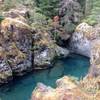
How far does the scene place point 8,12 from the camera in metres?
30.2

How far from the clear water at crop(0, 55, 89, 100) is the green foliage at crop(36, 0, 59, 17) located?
6285 millimetres

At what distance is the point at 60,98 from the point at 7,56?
1645 cm

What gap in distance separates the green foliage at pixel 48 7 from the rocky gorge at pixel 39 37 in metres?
0.82

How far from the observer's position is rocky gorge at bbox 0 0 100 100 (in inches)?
1062

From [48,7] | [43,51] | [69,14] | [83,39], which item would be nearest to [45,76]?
[43,51]

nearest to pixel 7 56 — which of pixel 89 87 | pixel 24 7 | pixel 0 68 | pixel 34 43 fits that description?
pixel 0 68

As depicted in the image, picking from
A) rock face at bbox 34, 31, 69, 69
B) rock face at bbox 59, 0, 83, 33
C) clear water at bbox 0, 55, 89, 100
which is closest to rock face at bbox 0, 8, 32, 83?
rock face at bbox 34, 31, 69, 69

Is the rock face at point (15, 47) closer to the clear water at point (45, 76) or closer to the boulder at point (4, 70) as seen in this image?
the boulder at point (4, 70)

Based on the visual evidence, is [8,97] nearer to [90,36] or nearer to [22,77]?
[22,77]

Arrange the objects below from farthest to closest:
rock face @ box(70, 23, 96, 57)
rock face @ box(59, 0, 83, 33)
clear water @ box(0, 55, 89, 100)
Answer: rock face @ box(59, 0, 83, 33)
rock face @ box(70, 23, 96, 57)
clear water @ box(0, 55, 89, 100)

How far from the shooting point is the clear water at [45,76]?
23391 millimetres

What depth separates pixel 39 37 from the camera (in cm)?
2980

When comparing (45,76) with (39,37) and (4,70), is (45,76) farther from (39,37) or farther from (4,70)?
(39,37)

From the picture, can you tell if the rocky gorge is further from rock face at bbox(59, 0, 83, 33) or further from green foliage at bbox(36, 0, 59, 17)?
green foliage at bbox(36, 0, 59, 17)
